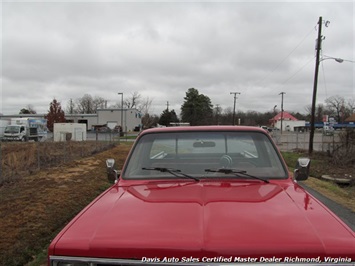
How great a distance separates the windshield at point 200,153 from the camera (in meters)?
3.42

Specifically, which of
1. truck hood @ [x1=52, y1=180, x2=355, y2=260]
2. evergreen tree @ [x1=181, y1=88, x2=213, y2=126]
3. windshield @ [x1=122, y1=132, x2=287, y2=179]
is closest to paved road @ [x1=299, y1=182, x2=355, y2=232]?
windshield @ [x1=122, y1=132, x2=287, y2=179]

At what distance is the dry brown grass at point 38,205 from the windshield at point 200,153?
2.75m

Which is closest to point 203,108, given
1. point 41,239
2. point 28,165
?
point 28,165

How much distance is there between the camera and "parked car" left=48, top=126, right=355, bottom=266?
1.80 metres

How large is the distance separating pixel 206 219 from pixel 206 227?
0.12 metres

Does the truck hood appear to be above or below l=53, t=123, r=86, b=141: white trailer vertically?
above

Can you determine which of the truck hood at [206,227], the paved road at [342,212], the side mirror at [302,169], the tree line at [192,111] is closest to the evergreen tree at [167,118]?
the tree line at [192,111]

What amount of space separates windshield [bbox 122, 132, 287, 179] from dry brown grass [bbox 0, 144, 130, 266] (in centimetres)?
275

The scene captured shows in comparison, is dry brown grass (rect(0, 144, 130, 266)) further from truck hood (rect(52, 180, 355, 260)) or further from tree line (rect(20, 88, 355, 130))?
tree line (rect(20, 88, 355, 130))

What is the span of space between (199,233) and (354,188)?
523 inches

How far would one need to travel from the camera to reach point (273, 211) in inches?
90.0

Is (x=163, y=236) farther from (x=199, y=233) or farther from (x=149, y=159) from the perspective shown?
(x=149, y=159)

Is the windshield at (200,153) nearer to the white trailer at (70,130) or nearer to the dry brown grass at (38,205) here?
the dry brown grass at (38,205)

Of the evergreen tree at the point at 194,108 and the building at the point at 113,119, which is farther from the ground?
the evergreen tree at the point at 194,108
